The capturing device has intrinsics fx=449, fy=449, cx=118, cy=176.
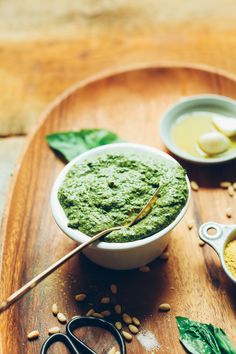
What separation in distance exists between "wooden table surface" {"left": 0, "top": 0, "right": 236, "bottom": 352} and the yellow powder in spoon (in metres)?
1.41

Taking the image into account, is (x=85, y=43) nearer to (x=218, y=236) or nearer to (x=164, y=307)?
(x=218, y=236)

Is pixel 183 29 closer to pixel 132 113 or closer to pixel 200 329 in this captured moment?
pixel 132 113

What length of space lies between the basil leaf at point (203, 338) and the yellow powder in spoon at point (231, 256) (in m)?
0.25

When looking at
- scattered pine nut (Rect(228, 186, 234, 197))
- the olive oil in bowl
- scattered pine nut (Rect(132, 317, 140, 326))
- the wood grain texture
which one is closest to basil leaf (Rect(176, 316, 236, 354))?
scattered pine nut (Rect(132, 317, 140, 326))

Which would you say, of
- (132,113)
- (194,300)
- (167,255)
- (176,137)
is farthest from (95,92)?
(194,300)

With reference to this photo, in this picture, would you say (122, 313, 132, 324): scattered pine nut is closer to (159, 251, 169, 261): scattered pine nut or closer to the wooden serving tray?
the wooden serving tray

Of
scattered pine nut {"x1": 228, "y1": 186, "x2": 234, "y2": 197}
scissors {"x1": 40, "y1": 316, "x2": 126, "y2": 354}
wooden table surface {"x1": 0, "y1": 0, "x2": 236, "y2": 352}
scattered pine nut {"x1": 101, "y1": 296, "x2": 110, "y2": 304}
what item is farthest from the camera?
wooden table surface {"x1": 0, "y1": 0, "x2": 236, "y2": 352}

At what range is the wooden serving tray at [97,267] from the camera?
6.19ft

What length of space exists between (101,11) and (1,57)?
1.22 m

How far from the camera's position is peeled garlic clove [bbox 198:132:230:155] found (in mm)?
2490

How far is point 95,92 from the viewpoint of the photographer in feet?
9.77

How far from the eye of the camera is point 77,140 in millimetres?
2633

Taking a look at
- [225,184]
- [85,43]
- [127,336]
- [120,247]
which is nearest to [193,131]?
[225,184]

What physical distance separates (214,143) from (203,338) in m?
1.10
